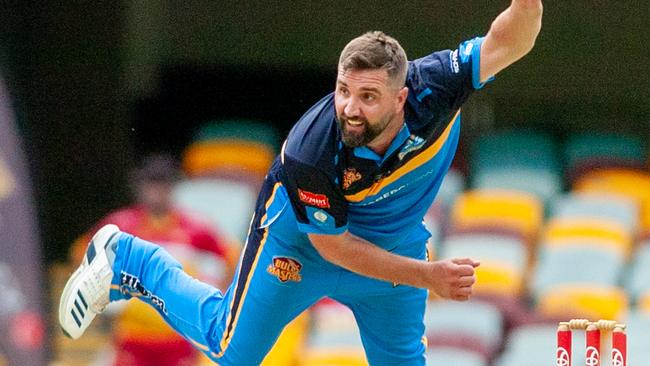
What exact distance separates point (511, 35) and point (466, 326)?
4.67m

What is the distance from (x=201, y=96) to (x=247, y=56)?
1.83 ft

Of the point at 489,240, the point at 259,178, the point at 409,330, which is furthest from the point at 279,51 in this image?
the point at 409,330

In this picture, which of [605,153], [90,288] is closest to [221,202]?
[605,153]

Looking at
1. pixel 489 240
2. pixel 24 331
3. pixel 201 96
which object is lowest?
pixel 24 331

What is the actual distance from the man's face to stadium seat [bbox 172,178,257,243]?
5.76 meters

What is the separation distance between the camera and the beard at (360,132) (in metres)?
5.57

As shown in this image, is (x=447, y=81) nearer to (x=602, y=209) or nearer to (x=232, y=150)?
(x=602, y=209)

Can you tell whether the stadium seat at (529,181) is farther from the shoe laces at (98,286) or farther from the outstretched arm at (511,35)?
the outstretched arm at (511,35)

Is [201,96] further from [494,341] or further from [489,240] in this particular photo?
[494,341]

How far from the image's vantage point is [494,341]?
32.8 ft

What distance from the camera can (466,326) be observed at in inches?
395

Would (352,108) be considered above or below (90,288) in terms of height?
above

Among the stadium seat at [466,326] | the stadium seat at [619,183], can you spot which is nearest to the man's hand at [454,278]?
the stadium seat at [466,326]

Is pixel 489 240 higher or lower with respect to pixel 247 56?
lower
